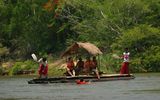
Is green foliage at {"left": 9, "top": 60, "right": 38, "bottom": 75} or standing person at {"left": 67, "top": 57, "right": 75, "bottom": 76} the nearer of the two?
standing person at {"left": 67, "top": 57, "right": 75, "bottom": 76}

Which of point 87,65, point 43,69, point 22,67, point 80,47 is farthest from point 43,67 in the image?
point 22,67

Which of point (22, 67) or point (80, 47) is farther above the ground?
point (80, 47)

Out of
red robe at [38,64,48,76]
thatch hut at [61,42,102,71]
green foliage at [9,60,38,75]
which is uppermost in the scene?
thatch hut at [61,42,102,71]

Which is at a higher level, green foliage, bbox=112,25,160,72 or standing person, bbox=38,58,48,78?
green foliage, bbox=112,25,160,72

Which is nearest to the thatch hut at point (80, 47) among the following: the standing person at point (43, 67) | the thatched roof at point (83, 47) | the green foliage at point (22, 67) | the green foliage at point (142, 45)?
the thatched roof at point (83, 47)

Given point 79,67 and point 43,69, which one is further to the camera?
point 79,67

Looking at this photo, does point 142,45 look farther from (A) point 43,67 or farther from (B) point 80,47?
(A) point 43,67

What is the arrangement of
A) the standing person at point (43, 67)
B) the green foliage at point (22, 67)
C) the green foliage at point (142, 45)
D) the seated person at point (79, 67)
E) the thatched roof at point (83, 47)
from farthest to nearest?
the green foliage at point (22, 67)
the green foliage at point (142, 45)
the seated person at point (79, 67)
the thatched roof at point (83, 47)
the standing person at point (43, 67)

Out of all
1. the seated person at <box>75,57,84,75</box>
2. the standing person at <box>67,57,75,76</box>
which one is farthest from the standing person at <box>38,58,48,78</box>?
the seated person at <box>75,57,84,75</box>

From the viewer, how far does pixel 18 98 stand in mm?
27141

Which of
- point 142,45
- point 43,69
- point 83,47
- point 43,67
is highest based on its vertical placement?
point 142,45

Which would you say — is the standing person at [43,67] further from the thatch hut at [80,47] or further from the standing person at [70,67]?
the thatch hut at [80,47]

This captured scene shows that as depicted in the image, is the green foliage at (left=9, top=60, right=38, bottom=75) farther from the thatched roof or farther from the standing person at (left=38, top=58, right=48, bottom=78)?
the standing person at (left=38, top=58, right=48, bottom=78)

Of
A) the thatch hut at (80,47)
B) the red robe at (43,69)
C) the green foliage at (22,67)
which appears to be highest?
the thatch hut at (80,47)
